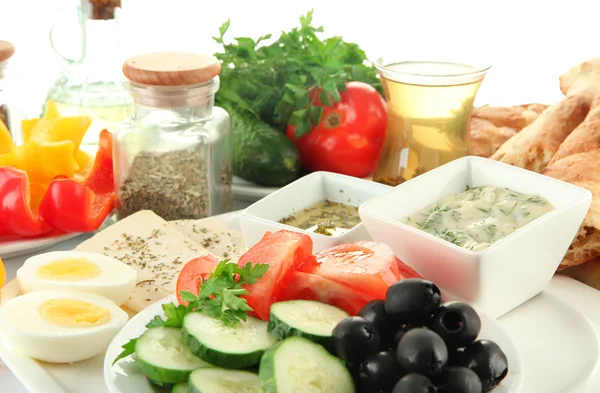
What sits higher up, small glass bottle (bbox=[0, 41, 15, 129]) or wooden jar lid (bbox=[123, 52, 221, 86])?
wooden jar lid (bbox=[123, 52, 221, 86])

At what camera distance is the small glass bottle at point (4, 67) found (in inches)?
142

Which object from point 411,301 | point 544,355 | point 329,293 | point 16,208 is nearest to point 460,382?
point 411,301

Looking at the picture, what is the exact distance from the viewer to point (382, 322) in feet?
6.28

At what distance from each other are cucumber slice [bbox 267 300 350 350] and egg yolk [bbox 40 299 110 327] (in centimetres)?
61

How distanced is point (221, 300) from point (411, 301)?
0.45 meters

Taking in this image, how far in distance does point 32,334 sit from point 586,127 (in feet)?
6.61

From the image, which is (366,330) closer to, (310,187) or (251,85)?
(310,187)

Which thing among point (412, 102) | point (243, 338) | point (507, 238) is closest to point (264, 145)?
point (412, 102)

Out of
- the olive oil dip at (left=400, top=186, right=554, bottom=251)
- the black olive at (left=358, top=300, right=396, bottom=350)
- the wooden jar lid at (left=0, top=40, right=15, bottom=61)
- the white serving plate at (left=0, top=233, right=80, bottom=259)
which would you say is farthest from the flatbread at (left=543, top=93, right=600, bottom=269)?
the wooden jar lid at (left=0, top=40, right=15, bottom=61)

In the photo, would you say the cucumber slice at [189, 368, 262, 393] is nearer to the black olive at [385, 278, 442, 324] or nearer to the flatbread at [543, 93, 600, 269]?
the black olive at [385, 278, 442, 324]

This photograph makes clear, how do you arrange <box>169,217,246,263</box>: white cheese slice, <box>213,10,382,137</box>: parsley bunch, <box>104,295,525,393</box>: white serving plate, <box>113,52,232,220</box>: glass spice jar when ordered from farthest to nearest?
<box>213,10,382,137</box>: parsley bunch < <box>113,52,232,220</box>: glass spice jar < <box>169,217,246,263</box>: white cheese slice < <box>104,295,525,393</box>: white serving plate

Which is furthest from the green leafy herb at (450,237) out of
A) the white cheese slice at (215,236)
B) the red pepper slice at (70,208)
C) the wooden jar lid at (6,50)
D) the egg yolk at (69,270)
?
the wooden jar lid at (6,50)

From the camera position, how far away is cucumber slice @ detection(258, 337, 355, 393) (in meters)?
1.76

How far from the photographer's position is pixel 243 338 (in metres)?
1.97
